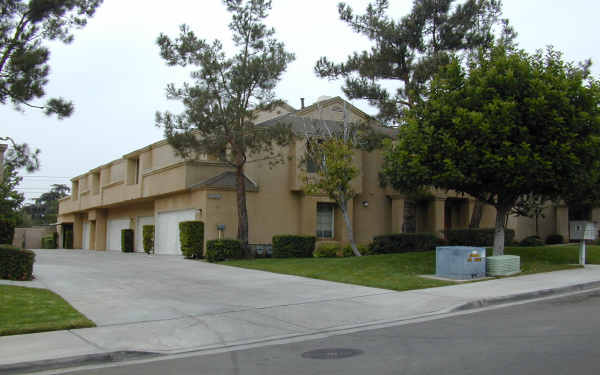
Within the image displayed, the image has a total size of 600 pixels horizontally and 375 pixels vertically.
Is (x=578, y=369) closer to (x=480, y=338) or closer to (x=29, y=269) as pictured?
(x=480, y=338)

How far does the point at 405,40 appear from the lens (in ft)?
75.9

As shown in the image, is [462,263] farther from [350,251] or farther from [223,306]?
[350,251]

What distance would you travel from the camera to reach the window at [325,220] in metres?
26.8

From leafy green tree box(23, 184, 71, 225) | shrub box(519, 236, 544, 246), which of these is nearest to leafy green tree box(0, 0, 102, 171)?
shrub box(519, 236, 544, 246)

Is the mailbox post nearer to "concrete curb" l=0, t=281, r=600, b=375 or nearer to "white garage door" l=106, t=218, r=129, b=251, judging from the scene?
"concrete curb" l=0, t=281, r=600, b=375

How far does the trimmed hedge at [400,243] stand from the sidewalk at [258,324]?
34.2 feet

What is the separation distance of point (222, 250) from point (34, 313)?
11.8m

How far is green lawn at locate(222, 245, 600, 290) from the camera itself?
1404 centimetres

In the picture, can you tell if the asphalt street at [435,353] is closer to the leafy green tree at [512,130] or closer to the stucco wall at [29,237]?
the leafy green tree at [512,130]

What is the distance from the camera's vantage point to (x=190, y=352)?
25.1ft

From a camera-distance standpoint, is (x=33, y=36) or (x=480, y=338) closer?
(x=480, y=338)

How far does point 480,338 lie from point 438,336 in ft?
1.95

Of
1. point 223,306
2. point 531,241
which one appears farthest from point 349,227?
point 531,241

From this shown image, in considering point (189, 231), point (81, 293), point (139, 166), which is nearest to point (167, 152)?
point (139, 166)
